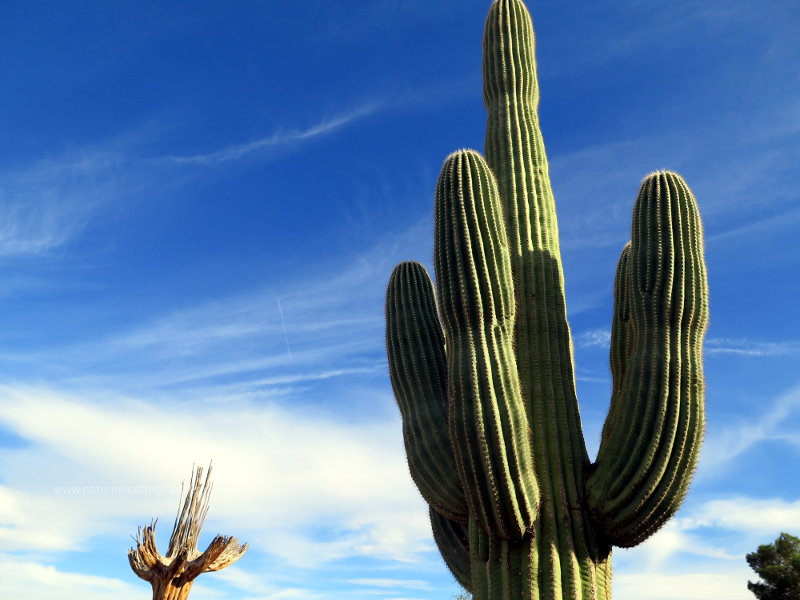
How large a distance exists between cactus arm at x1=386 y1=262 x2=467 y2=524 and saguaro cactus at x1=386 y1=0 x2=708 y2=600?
18 millimetres

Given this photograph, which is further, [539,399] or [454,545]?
[454,545]

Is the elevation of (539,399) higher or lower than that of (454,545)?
higher

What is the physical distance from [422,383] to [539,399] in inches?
46.2

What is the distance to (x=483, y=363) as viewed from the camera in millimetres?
5547

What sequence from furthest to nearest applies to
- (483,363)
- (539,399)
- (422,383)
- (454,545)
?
(454,545)
(422,383)
(539,399)
(483,363)

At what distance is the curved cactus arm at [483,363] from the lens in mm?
5441

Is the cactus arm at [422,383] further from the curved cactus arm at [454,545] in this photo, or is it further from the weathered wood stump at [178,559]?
the weathered wood stump at [178,559]

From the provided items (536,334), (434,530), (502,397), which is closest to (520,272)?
(536,334)

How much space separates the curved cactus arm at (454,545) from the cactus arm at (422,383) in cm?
76

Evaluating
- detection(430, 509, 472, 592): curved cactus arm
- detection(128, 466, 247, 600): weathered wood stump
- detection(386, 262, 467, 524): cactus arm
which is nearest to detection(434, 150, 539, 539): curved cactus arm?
detection(386, 262, 467, 524): cactus arm

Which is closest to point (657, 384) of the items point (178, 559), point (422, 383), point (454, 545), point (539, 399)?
point (539, 399)

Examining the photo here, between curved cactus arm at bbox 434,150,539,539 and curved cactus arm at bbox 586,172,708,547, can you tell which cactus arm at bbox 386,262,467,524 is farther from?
curved cactus arm at bbox 586,172,708,547

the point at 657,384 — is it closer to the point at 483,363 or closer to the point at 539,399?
the point at 539,399

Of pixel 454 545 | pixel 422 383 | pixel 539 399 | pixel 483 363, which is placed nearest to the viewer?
pixel 483 363
